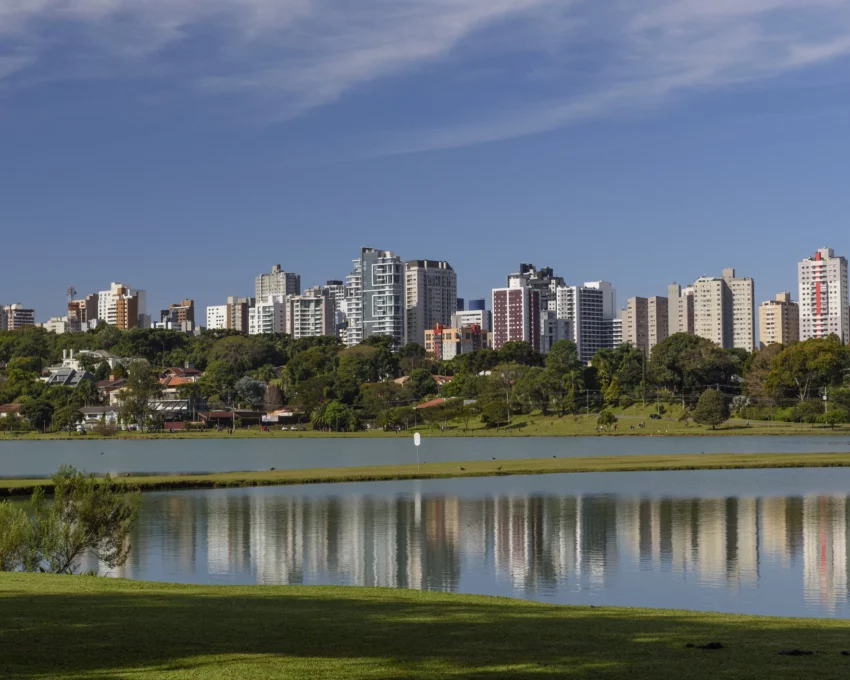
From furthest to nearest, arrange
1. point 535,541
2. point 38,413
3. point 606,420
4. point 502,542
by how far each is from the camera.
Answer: point 38,413, point 606,420, point 535,541, point 502,542

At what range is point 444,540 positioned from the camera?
127 feet

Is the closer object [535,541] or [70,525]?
[70,525]

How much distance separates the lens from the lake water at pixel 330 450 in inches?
3462

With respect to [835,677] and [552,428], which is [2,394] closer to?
[552,428]

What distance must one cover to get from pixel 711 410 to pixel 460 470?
224 feet

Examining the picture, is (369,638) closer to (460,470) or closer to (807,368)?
(460,470)

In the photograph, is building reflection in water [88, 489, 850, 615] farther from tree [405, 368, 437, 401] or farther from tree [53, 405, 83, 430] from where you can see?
tree [53, 405, 83, 430]

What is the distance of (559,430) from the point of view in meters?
140

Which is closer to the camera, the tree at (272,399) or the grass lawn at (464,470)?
the grass lawn at (464,470)

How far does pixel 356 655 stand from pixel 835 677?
6.02m

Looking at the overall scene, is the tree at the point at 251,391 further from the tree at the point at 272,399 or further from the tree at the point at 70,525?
the tree at the point at 70,525

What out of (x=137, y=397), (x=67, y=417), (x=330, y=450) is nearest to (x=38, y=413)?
(x=67, y=417)

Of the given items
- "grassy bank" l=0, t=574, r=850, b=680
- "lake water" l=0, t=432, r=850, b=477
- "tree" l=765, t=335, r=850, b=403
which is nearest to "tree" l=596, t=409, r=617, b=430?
"lake water" l=0, t=432, r=850, b=477

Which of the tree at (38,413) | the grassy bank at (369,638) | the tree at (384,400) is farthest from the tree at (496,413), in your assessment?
the grassy bank at (369,638)
